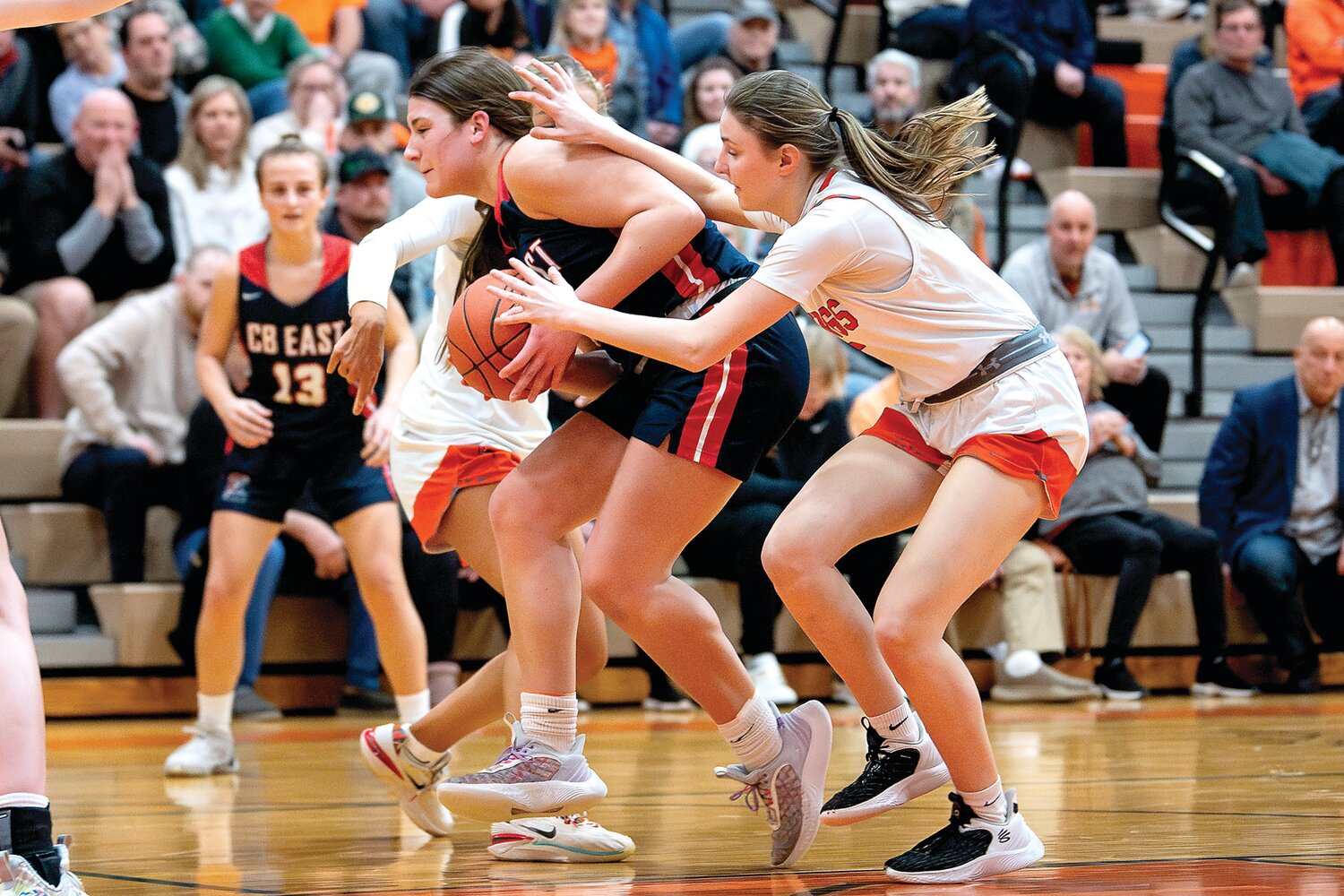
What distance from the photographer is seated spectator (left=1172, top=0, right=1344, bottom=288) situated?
9.16m

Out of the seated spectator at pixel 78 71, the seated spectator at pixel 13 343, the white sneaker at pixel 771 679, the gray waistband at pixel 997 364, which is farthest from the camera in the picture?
the seated spectator at pixel 78 71

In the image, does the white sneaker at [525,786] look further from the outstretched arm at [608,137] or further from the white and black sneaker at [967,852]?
the outstretched arm at [608,137]

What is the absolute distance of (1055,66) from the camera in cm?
949

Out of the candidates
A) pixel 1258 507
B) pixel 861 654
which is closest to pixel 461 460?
pixel 861 654

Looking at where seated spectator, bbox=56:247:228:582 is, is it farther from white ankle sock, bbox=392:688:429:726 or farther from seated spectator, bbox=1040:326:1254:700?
seated spectator, bbox=1040:326:1254:700

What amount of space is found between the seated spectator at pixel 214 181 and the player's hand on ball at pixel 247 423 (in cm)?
253

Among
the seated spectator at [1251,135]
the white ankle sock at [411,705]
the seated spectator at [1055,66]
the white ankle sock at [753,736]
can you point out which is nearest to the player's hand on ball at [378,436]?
the white ankle sock at [411,705]

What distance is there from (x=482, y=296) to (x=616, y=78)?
5472 mm

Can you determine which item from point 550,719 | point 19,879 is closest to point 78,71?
point 550,719

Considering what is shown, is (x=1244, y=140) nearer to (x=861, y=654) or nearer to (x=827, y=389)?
(x=827, y=389)

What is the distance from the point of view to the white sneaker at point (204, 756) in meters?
4.96

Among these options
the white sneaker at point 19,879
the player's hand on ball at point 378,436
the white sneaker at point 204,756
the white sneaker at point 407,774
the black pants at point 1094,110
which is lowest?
the white sneaker at point 204,756

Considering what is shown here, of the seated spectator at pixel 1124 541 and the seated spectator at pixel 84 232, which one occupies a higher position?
the seated spectator at pixel 84 232

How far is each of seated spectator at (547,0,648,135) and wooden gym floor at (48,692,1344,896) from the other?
11.6 feet
